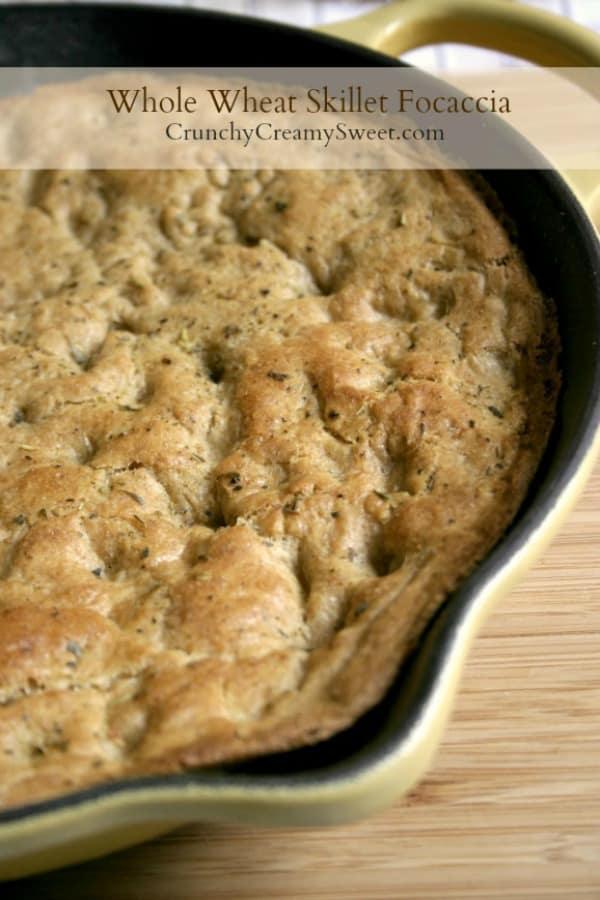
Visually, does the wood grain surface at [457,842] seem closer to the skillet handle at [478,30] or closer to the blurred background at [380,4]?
the skillet handle at [478,30]

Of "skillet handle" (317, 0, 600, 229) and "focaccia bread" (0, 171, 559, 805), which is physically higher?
"skillet handle" (317, 0, 600, 229)

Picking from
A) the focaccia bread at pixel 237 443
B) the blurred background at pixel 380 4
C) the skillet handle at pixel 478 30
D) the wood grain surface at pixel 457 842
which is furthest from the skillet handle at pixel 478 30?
the blurred background at pixel 380 4

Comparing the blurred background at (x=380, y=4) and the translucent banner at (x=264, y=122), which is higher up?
the blurred background at (x=380, y=4)

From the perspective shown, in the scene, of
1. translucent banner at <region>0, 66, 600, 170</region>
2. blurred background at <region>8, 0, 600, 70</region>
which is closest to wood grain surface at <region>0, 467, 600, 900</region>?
translucent banner at <region>0, 66, 600, 170</region>

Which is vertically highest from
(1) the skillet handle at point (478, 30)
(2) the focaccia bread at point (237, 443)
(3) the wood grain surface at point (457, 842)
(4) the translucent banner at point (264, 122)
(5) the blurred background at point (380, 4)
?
(5) the blurred background at point (380, 4)

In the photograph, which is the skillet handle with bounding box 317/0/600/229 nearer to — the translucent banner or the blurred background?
the translucent banner

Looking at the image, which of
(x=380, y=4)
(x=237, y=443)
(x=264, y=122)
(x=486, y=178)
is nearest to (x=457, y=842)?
(x=237, y=443)

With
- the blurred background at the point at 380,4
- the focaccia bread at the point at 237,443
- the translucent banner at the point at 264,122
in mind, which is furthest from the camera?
the blurred background at the point at 380,4
